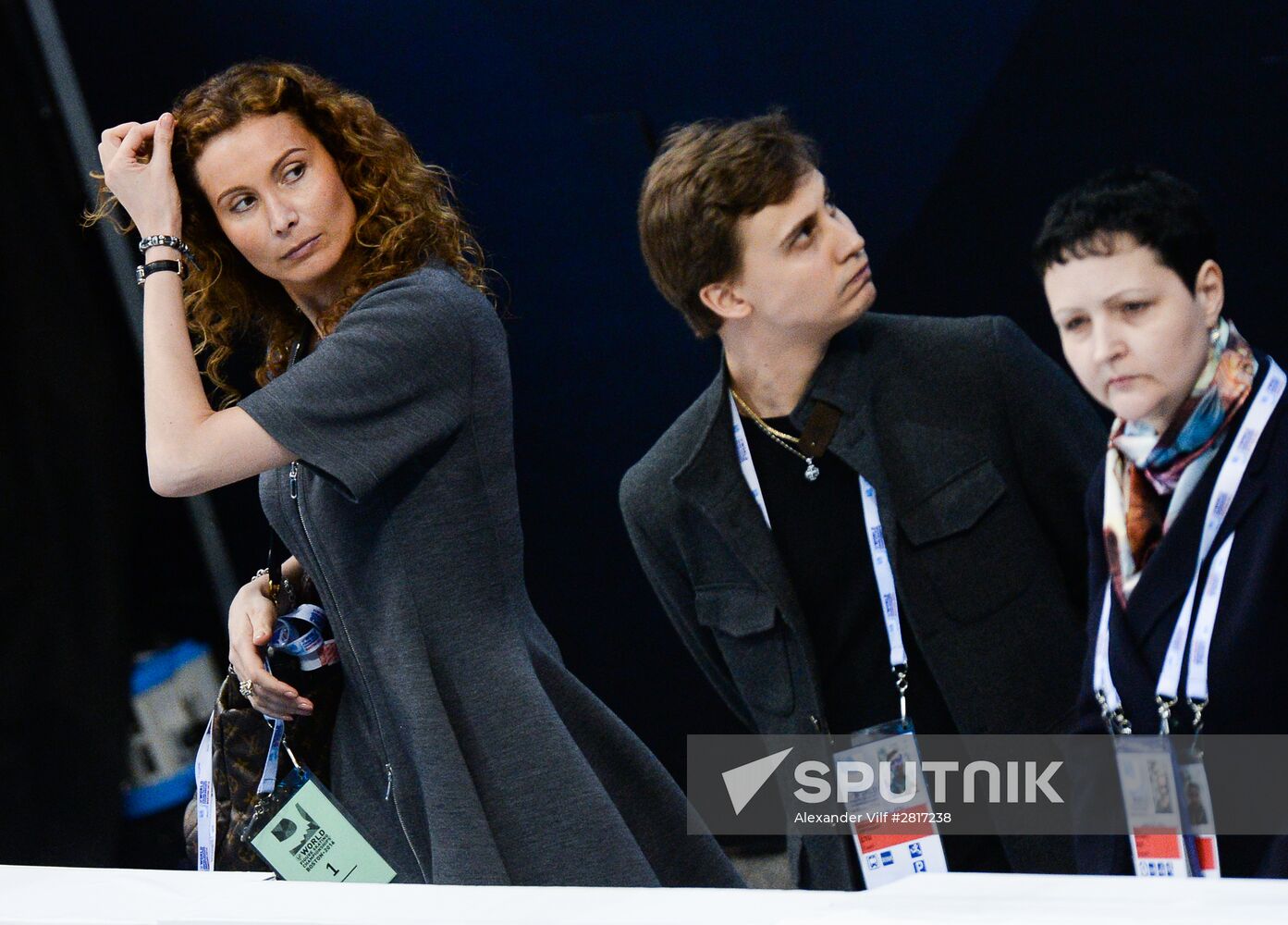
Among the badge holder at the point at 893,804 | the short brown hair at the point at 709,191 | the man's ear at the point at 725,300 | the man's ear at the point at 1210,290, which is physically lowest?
the badge holder at the point at 893,804

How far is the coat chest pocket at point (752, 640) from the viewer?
7.57 ft

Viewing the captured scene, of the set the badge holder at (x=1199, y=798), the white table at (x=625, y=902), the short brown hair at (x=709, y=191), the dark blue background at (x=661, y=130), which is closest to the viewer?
the white table at (x=625, y=902)

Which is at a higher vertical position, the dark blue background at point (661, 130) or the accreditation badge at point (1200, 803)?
the dark blue background at point (661, 130)

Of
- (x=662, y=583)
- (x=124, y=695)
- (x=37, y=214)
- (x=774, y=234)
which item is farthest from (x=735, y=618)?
(x=37, y=214)

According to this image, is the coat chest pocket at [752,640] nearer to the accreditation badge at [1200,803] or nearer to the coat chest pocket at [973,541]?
the coat chest pocket at [973,541]

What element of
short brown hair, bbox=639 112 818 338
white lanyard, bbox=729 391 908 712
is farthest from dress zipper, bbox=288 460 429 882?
white lanyard, bbox=729 391 908 712

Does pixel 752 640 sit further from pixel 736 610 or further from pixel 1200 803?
pixel 1200 803

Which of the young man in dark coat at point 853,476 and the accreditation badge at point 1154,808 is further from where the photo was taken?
the young man in dark coat at point 853,476

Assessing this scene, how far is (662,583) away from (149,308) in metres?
0.89

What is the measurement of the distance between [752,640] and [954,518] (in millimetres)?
366

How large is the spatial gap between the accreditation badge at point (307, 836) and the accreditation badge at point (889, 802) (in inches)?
28.4

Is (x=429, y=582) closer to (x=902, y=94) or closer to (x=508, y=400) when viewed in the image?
(x=508, y=400)

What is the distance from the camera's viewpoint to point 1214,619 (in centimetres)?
195

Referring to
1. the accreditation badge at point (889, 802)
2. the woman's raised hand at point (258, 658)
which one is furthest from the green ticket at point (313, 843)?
the accreditation badge at point (889, 802)
